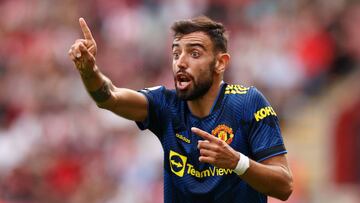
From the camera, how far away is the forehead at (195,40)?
25.2 ft

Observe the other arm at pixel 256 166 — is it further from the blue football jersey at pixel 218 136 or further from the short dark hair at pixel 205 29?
the short dark hair at pixel 205 29

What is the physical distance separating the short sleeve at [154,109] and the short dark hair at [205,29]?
463mm

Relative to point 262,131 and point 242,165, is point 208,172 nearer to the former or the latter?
point 262,131

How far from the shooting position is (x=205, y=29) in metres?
7.75

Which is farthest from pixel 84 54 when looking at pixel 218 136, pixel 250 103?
pixel 250 103

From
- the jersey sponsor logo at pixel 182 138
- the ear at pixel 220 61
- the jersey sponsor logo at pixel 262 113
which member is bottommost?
the jersey sponsor logo at pixel 182 138

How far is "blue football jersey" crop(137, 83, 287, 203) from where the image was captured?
24.9ft

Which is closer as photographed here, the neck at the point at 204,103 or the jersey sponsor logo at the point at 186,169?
the jersey sponsor logo at the point at 186,169

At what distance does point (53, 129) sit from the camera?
50.9 ft

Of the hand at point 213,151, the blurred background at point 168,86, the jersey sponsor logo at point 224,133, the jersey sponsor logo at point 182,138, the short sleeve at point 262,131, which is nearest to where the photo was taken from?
the hand at point 213,151

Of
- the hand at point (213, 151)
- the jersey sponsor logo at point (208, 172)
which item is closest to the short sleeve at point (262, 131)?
the jersey sponsor logo at point (208, 172)

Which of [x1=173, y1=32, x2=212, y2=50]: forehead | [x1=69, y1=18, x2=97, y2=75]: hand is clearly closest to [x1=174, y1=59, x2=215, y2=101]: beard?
[x1=173, y1=32, x2=212, y2=50]: forehead

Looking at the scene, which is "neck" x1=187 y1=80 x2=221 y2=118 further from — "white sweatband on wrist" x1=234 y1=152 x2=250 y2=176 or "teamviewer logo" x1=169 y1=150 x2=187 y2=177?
"white sweatband on wrist" x1=234 y1=152 x2=250 y2=176

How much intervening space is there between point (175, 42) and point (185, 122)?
1.85ft
